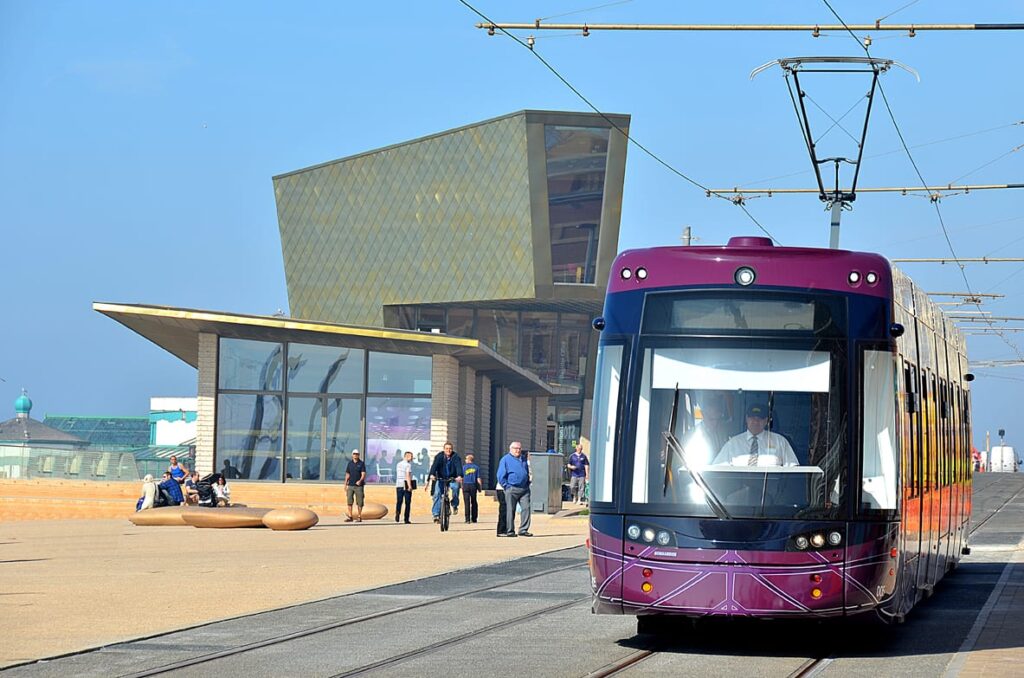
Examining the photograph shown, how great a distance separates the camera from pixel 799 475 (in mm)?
10898

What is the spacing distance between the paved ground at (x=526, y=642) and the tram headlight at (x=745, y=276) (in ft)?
8.39

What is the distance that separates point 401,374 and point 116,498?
26.0ft

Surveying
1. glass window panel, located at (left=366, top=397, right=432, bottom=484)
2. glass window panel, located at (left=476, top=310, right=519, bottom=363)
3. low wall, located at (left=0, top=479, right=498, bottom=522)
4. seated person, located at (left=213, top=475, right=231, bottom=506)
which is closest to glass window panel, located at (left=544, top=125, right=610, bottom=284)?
glass window panel, located at (left=476, top=310, right=519, bottom=363)

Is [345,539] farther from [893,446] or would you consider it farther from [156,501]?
[893,446]

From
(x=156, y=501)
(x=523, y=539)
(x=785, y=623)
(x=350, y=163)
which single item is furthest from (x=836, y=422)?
(x=350, y=163)

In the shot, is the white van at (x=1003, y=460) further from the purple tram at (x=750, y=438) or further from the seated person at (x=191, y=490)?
the purple tram at (x=750, y=438)

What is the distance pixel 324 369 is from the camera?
42.4m

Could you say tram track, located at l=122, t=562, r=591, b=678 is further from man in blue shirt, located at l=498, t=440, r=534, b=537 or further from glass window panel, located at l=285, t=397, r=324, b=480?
glass window panel, located at l=285, t=397, r=324, b=480

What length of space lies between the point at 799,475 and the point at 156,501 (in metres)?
25.8

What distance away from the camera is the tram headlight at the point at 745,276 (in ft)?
37.5

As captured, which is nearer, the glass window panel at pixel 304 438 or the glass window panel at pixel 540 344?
the glass window panel at pixel 304 438

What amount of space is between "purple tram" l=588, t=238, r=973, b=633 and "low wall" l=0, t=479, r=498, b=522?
28300mm

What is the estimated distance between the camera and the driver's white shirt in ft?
35.9

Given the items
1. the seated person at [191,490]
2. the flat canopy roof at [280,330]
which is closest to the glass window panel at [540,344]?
the flat canopy roof at [280,330]
